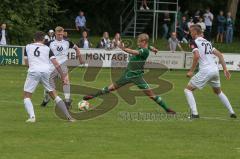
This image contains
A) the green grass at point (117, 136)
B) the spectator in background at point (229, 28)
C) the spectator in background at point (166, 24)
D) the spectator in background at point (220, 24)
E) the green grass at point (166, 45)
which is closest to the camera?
the green grass at point (117, 136)

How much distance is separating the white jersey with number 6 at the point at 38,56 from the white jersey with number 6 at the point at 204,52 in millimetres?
3507

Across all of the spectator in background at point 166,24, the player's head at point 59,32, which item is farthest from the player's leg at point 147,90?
the spectator in background at point 166,24

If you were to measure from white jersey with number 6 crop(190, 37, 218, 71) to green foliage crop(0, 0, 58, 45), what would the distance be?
→ 90.9ft

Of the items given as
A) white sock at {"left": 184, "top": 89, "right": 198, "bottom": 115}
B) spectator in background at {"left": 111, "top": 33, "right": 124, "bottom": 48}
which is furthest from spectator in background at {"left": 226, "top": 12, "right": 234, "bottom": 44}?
white sock at {"left": 184, "top": 89, "right": 198, "bottom": 115}

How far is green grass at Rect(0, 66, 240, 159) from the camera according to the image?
1246 cm

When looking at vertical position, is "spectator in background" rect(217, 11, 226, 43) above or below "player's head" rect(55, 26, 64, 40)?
below

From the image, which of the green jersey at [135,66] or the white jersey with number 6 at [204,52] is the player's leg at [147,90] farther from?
the white jersey with number 6 at [204,52]

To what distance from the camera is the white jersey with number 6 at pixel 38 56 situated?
1619cm

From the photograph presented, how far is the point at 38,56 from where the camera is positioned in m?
16.2

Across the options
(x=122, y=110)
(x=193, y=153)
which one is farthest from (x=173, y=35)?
(x=193, y=153)

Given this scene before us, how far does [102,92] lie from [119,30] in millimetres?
34772

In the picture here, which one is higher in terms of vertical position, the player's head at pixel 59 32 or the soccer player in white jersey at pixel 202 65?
the player's head at pixel 59 32

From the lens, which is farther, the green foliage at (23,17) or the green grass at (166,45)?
the green grass at (166,45)

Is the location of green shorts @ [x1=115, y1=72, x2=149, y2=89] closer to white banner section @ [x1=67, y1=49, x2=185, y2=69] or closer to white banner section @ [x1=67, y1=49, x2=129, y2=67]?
white banner section @ [x1=67, y1=49, x2=185, y2=69]
